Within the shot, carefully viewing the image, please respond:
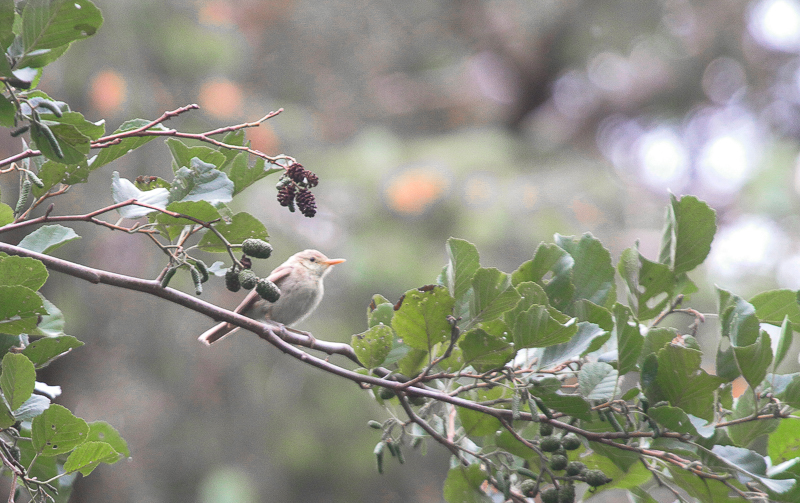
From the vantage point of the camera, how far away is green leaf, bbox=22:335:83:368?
1.56 meters

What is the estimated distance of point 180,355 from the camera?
5465mm

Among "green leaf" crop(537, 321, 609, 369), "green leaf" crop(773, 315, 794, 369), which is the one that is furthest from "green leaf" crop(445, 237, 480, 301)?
"green leaf" crop(773, 315, 794, 369)

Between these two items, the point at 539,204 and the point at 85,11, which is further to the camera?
the point at 539,204

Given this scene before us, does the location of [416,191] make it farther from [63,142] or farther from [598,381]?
[63,142]

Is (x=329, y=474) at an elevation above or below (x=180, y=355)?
below

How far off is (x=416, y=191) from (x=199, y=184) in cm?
529

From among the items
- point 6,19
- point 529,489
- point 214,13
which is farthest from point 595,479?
point 214,13

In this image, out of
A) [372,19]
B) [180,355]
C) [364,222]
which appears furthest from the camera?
[372,19]

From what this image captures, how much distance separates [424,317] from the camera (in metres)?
1.58

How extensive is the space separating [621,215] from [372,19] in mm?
4368

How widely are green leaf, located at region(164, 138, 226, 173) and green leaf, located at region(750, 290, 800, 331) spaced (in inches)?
56.3

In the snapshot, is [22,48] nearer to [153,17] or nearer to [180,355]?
[180,355]

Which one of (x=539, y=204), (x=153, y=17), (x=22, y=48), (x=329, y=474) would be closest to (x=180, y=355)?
(x=329, y=474)

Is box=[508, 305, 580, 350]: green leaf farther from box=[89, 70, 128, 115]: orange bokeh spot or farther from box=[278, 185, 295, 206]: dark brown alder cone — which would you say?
box=[89, 70, 128, 115]: orange bokeh spot
